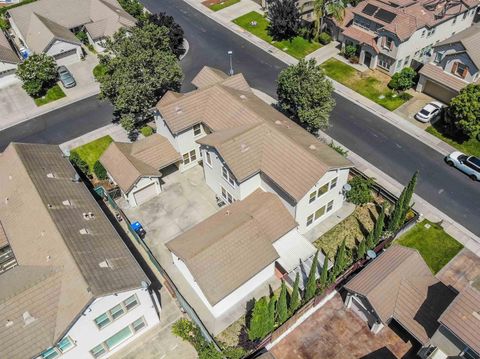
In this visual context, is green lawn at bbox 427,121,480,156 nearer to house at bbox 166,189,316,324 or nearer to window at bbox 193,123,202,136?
house at bbox 166,189,316,324

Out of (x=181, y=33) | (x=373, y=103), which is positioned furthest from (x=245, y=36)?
(x=373, y=103)

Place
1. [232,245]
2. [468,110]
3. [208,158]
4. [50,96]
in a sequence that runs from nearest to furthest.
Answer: [232,245] < [208,158] < [468,110] < [50,96]

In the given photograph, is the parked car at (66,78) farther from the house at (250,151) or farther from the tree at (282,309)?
the tree at (282,309)

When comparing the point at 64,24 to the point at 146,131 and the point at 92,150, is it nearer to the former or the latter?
the point at 92,150

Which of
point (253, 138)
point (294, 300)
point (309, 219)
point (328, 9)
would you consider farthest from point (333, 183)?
point (328, 9)

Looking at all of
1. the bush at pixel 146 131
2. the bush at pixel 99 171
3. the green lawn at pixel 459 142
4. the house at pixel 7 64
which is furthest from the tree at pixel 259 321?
the house at pixel 7 64

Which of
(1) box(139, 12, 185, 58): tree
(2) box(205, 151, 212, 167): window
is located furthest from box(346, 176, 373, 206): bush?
(1) box(139, 12, 185, 58): tree
